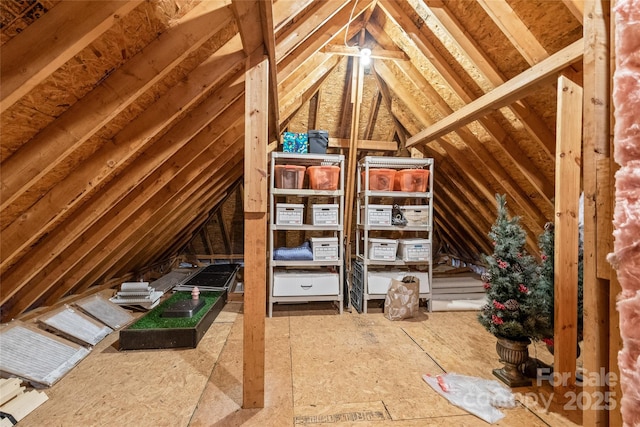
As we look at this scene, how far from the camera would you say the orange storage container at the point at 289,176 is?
346 cm

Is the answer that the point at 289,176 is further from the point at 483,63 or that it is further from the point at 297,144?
the point at 483,63

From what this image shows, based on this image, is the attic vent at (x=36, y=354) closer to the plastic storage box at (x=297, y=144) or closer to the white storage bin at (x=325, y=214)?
the white storage bin at (x=325, y=214)

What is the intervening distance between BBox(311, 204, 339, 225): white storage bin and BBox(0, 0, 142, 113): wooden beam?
2.71 m

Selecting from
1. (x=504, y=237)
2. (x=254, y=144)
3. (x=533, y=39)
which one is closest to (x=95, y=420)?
(x=254, y=144)

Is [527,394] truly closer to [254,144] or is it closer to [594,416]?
Answer: [594,416]

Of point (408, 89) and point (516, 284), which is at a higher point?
point (408, 89)

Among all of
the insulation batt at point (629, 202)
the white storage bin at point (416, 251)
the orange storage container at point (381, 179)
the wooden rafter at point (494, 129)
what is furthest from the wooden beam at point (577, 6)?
the white storage bin at point (416, 251)

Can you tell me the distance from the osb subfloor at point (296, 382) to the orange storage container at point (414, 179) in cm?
167

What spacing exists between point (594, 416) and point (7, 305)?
3.82 metres

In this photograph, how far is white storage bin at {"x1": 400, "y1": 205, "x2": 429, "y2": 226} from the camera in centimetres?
366

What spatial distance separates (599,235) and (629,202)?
0.31 meters

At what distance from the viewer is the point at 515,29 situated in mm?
1984

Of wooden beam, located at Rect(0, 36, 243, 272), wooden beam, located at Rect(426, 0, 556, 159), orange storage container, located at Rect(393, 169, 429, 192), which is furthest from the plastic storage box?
wooden beam, located at Rect(0, 36, 243, 272)

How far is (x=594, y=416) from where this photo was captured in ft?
3.80
